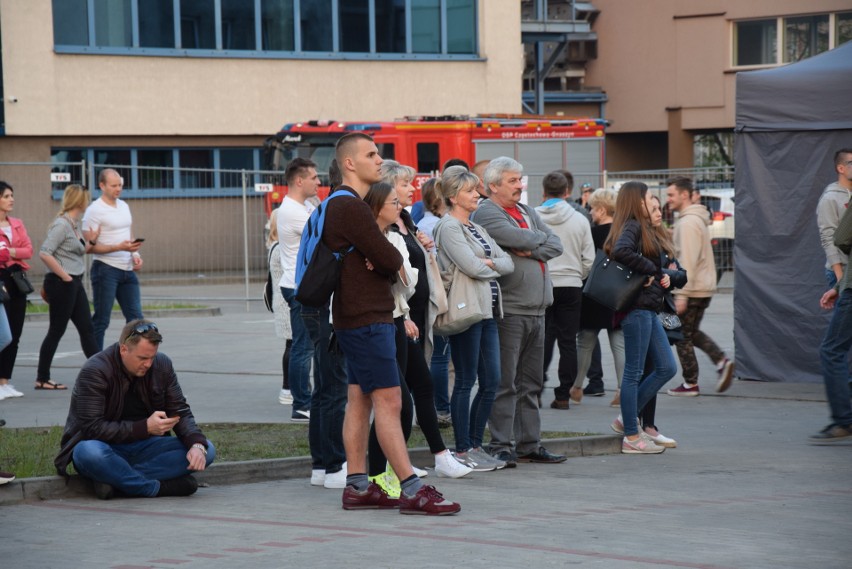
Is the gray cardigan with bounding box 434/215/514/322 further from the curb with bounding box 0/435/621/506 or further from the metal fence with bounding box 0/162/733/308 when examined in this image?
the metal fence with bounding box 0/162/733/308

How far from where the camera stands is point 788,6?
119ft

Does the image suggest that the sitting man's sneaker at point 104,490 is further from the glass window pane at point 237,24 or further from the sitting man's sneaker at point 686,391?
the glass window pane at point 237,24

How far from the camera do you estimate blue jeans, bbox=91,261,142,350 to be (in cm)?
→ 1227

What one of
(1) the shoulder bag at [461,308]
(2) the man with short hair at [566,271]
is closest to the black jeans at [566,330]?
(2) the man with short hair at [566,271]

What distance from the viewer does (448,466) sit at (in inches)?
315

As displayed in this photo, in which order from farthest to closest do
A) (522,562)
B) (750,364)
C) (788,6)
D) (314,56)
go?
(788,6) → (314,56) → (750,364) → (522,562)

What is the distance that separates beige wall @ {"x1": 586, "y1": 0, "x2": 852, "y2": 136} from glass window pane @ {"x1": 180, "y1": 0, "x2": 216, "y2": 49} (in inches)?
547

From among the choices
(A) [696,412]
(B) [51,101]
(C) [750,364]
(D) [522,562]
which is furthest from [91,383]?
(B) [51,101]

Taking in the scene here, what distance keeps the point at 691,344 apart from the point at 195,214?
1435 centimetres

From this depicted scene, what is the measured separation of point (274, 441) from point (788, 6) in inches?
1205

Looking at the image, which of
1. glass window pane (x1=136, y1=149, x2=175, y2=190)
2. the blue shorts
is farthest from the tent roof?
glass window pane (x1=136, y1=149, x2=175, y2=190)

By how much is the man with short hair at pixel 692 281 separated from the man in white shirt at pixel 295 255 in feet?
11.1

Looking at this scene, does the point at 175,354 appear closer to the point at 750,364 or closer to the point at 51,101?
the point at 750,364

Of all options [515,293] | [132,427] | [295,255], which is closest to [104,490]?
[132,427]
